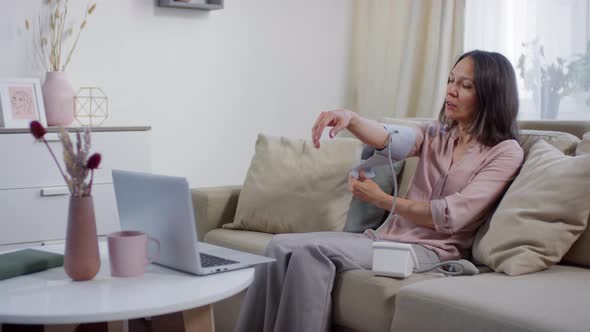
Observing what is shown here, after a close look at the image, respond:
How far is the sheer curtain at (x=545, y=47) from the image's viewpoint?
10.5 ft

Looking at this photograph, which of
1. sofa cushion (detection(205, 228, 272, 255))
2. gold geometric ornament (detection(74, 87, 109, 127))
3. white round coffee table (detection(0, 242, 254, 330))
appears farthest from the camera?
gold geometric ornament (detection(74, 87, 109, 127))

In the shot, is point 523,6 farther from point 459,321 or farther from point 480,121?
point 459,321

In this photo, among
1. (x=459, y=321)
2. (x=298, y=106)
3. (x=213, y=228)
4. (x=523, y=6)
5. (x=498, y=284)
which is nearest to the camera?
(x=459, y=321)

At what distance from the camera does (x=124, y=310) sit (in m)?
1.34

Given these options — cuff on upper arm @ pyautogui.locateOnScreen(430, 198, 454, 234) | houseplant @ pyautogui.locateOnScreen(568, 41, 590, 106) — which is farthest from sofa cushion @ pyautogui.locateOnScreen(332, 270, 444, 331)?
houseplant @ pyautogui.locateOnScreen(568, 41, 590, 106)

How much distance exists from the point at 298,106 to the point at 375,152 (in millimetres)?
1858

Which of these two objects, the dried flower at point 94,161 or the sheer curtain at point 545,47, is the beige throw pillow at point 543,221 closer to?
the dried flower at point 94,161

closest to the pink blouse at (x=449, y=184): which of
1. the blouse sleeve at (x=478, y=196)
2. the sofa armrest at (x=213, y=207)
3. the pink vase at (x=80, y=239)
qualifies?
the blouse sleeve at (x=478, y=196)

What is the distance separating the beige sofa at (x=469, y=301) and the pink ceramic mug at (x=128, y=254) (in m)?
0.63

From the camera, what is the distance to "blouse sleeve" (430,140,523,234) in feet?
6.81

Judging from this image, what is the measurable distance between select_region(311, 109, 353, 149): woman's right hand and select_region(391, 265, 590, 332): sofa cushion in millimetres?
493

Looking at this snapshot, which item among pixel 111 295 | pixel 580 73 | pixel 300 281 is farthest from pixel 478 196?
pixel 580 73

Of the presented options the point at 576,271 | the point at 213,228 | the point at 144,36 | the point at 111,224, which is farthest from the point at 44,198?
the point at 576,271

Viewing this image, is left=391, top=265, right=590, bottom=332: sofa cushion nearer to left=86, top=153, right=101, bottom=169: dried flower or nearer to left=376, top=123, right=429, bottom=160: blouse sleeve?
left=376, top=123, right=429, bottom=160: blouse sleeve
